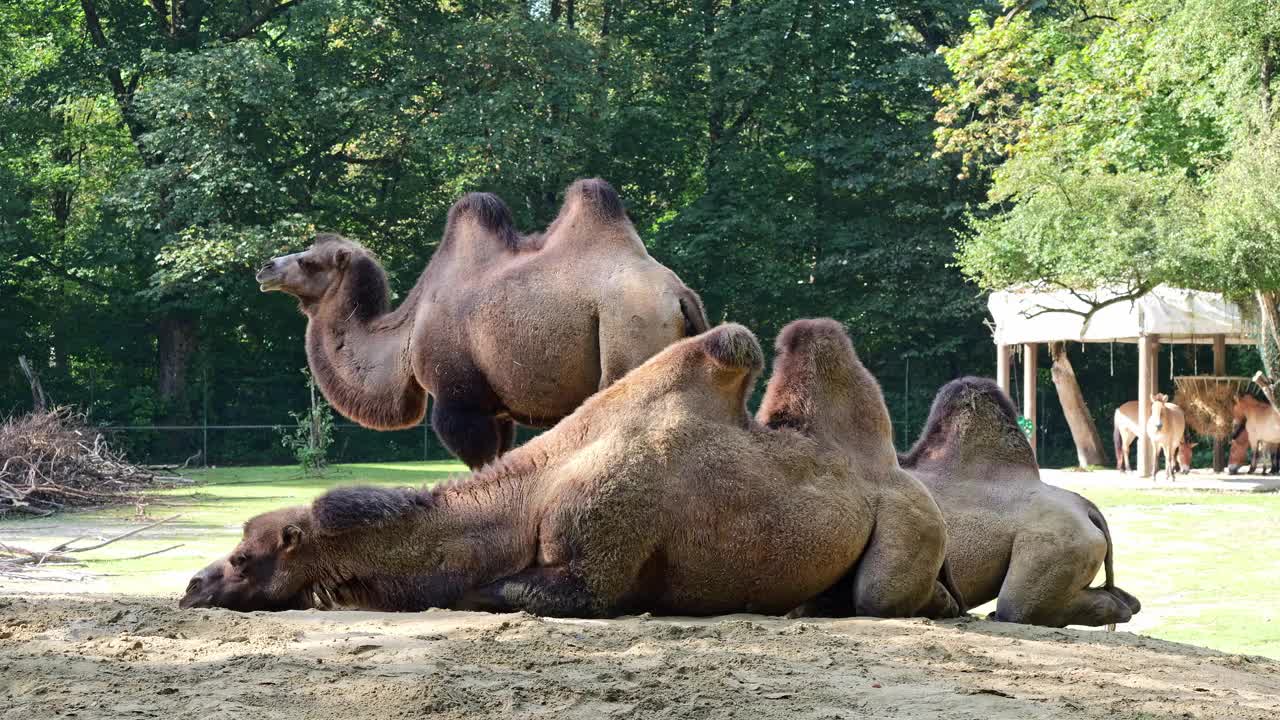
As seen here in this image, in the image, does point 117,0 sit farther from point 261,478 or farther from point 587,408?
point 587,408

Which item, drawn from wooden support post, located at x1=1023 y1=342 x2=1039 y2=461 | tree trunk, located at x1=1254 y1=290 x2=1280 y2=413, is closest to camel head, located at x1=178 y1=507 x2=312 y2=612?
tree trunk, located at x1=1254 y1=290 x2=1280 y2=413

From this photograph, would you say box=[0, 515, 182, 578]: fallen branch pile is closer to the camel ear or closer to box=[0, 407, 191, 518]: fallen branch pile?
box=[0, 407, 191, 518]: fallen branch pile

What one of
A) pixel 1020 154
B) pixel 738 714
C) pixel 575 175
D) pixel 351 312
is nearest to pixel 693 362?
pixel 738 714

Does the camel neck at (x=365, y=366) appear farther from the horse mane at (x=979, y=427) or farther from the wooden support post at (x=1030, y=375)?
the wooden support post at (x=1030, y=375)

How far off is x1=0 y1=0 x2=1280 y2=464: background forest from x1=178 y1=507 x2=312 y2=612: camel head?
1851 cm

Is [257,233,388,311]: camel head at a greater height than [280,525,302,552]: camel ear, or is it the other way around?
[257,233,388,311]: camel head

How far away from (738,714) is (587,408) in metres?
2.01

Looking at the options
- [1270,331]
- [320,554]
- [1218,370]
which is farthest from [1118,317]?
[320,554]

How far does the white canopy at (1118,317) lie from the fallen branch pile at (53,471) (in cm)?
1485

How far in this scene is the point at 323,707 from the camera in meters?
3.46

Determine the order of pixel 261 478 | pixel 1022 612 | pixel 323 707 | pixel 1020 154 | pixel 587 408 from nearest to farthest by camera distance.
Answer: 1. pixel 323 707
2. pixel 587 408
3. pixel 1022 612
4. pixel 261 478
5. pixel 1020 154

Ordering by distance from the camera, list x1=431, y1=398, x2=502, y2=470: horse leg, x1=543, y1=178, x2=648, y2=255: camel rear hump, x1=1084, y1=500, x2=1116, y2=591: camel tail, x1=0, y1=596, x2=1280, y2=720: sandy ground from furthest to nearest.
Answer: x1=431, y1=398, x2=502, y2=470: horse leg → x1=543, y1=178, x2=648, y2=255: camel rear hump → x1=1084, y1=500, x2=1116, y2=591: camel tail → x1=0, y1=596, x2=1280, y2=720: sandy ground

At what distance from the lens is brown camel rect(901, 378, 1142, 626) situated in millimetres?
6199

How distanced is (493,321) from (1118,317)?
20.6 metres
